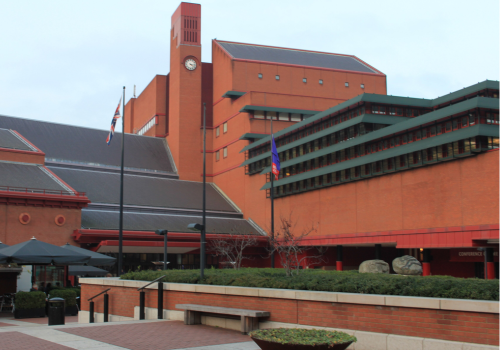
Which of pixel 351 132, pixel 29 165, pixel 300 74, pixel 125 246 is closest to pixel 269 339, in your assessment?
pixel 351 132

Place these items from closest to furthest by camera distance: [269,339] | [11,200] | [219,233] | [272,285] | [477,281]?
[269,339] < [477,281] < [272,285] < [11,200] < [219,233]

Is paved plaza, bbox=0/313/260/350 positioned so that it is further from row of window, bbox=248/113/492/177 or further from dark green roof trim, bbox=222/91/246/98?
dark green roof trim, bbox=222/91/246/98

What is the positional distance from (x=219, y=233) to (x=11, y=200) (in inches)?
790

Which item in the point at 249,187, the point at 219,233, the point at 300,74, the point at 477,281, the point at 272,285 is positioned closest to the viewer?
the point at 477,281

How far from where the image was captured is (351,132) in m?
45.7

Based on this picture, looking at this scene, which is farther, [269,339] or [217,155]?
[217,155]

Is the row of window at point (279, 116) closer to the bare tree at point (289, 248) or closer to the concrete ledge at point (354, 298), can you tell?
the bare tree at point (289, 248)

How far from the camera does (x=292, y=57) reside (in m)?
73.3

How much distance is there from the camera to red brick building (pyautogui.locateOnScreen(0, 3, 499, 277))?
35.6m

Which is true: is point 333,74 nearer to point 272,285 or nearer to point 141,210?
point 141,210

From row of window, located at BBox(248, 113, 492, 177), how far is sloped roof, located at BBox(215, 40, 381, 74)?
18.2m

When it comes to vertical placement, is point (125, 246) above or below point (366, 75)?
below

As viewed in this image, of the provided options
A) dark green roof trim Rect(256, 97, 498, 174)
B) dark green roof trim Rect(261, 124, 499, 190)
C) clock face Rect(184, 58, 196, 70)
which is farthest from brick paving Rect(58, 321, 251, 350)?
clock face Rect(184, 58, 196, 70)

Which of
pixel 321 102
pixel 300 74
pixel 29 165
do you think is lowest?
pixel 29 165
